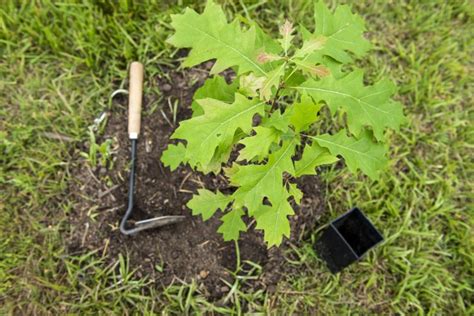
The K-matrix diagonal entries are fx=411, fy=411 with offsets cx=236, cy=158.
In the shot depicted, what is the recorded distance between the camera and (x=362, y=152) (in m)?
1.86

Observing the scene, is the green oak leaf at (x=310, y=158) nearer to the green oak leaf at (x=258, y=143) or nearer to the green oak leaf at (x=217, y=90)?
the green oak leaf at (x=258, y=143)

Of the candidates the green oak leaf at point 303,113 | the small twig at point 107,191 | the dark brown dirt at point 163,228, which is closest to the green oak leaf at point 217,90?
the green oak leaf at point 303,113

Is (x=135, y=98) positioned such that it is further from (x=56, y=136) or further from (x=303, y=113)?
(x=303, y=113)

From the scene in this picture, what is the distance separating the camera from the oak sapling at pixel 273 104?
5.28ft

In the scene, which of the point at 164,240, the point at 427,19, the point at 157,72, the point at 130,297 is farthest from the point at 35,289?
the point at 427,19

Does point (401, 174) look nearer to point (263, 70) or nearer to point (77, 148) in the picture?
point (263, 70)

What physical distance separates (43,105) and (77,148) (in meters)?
0.38

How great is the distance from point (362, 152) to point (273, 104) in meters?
0.46

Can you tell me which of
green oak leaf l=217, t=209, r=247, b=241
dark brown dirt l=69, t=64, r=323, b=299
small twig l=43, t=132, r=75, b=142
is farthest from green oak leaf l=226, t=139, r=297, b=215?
small twig l=43, t=132, r=75, b=142

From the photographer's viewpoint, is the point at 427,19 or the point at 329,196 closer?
the point at 329,196

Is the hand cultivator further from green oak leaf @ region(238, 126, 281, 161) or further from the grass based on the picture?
green oak leaf @ region(238, 126, 281, 161)

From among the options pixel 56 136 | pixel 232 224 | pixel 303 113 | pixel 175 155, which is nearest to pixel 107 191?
pixel 56 136

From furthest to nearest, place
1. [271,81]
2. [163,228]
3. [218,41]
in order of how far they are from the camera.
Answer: [163,228] < [218,41] < [271,81]

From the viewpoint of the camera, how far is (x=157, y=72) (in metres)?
2.76
